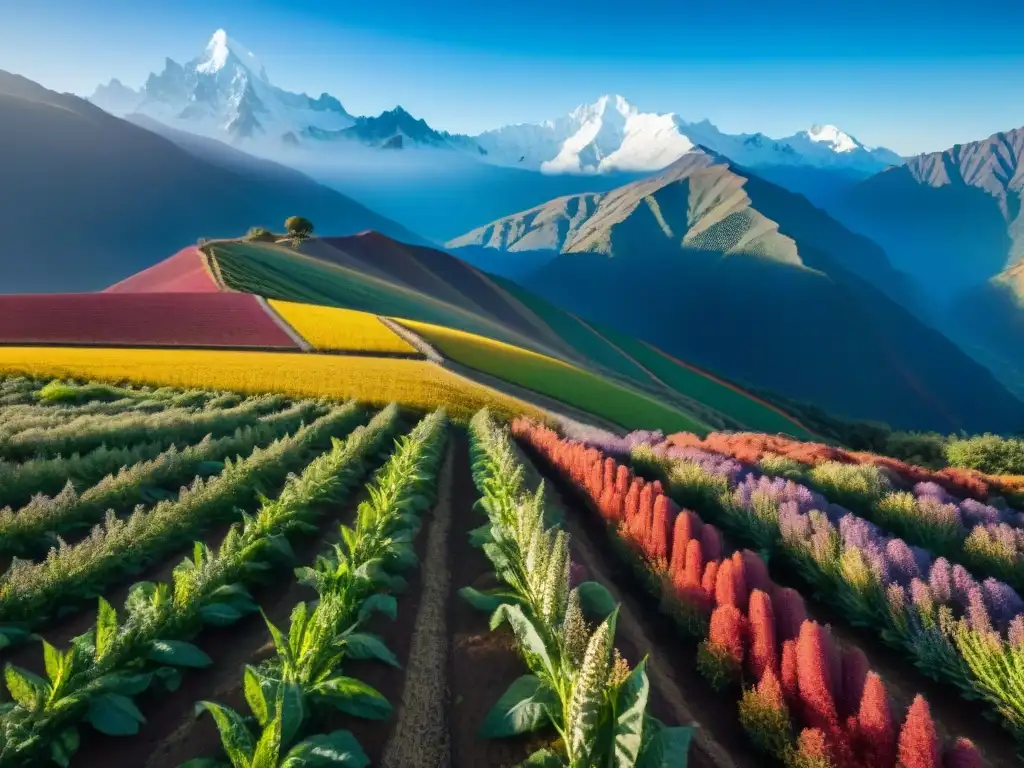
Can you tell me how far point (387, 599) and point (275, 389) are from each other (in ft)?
59.6

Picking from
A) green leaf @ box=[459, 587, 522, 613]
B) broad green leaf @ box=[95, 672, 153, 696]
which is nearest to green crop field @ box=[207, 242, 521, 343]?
green leaf @ box=[459, 587, 522, 613]

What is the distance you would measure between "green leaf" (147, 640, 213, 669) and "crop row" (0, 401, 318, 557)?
4.49 meters

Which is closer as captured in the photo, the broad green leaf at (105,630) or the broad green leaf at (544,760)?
the broad green leaf at (544,760)

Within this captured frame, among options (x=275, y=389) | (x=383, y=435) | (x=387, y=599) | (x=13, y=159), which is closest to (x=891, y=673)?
(x=387, y=599)

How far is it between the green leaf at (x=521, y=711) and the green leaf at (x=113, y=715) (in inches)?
129

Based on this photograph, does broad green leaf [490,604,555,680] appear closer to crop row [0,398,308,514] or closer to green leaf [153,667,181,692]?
green leaf [153,667,181,692]

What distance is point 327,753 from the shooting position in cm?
458

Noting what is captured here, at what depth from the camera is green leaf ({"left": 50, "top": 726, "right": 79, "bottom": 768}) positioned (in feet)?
15.7

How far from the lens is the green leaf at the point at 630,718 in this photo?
14.3 feet

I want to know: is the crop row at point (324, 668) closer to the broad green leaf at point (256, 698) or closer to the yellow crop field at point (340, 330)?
the broad green leaf at point (256, 698)

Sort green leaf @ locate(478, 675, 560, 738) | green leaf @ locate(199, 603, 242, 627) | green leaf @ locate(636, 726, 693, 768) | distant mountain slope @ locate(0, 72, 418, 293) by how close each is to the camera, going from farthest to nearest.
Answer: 1. distant mountain slope @ locate(0, 72, 418, 293)
2. green leaf @ locate(199, 603, 242, 627)
3. green leaf @ locate(478, 675, 560, 738)
4. green leaf @ locate(636, 726, 693, 768)

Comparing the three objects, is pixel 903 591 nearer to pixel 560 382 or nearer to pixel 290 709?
pixel 290 709

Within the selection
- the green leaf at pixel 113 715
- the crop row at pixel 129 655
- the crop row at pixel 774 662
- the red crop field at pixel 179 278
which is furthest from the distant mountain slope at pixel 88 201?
the crop row at pixel 774 662

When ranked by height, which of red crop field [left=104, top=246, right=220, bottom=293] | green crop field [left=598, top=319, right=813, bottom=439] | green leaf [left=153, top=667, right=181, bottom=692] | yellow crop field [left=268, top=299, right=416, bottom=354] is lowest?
green crop field [left=598, top=319, right=813, bottom=439]
